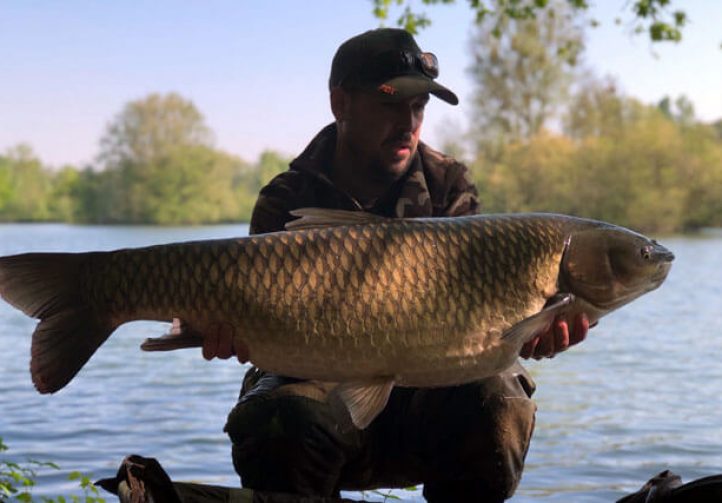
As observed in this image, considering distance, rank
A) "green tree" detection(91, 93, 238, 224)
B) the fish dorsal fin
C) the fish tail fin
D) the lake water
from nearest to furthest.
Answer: the fish tail fin → the fish dorsal fin → the lake water → "green tree" detection(91, 93, 238, 224)

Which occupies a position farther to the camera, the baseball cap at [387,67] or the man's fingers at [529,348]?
the baseball cap at [387,67]

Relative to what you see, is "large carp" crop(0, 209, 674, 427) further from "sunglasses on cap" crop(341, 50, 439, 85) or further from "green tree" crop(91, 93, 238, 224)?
"green tree" crop(91, 93, 238, 224)

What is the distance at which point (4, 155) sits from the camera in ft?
230

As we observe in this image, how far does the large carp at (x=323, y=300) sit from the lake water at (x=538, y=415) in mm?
1343

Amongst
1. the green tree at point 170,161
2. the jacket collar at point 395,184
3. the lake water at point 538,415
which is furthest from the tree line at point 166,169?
the jacket collar at point 395,184

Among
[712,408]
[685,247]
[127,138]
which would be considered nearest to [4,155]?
[127,138]

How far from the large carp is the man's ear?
0.66 metres

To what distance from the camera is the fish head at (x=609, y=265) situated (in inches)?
88.4

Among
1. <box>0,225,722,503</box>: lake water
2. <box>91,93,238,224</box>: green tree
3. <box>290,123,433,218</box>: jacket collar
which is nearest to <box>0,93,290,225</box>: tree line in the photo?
<box>91,93,238,224</box>: green tree

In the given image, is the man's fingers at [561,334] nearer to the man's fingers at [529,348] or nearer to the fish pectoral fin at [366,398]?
the man's fingers at [529,348]

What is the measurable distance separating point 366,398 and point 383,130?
2.65 ft

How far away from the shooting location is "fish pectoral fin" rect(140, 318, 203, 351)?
2162mm

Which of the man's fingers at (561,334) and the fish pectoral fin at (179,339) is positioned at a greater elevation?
the fish pectoral fin at (179,339)

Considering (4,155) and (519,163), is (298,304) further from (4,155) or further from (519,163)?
(4,155)
